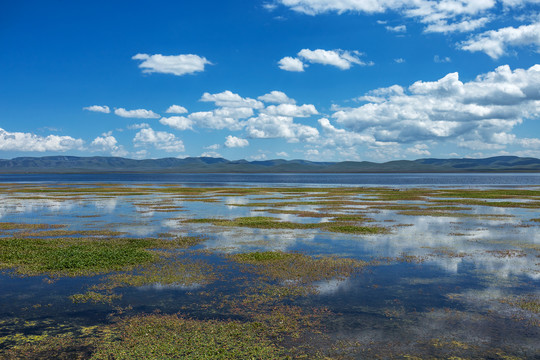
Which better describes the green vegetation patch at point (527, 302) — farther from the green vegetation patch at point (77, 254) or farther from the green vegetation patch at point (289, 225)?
the green vegetation patch at point (77, 254)

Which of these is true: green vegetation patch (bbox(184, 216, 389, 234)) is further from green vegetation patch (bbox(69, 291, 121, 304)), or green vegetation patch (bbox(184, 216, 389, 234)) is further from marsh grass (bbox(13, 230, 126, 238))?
green vegetation patch (bbox(69, 291, 121, 304))

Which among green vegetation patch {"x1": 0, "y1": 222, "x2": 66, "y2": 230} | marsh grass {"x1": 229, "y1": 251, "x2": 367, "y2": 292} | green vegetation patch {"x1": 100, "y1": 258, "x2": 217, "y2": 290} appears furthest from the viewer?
green vegetation patch {"x1": 0, "y1": 222, "x2": 66, "y2": 230}

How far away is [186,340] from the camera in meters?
13.9

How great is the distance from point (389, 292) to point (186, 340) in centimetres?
1012

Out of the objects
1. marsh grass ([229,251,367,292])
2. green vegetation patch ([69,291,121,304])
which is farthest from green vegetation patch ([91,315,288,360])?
marsh grass ([229,251,367,292])

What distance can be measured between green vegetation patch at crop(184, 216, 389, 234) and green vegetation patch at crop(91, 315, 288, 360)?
77.6ft

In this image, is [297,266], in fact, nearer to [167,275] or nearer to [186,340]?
[167,275]

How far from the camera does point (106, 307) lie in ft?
56.4

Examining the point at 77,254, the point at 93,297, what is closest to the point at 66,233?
the point at 77,254

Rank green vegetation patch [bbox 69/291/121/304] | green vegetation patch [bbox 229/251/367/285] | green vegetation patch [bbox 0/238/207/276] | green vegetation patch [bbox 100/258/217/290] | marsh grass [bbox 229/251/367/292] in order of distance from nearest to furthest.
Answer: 1. green vegetation patch [bbox 69/291/121/304]
2. green vegetation patch [bbox 100/258/217/290]
3. marsh grass [bbox 229/251/367/292]
4. green vegetation patch [bbox 229/251/367/285]
5. green vegetation patch [bbox 0/238/207/276]

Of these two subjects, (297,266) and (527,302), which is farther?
(297,266)

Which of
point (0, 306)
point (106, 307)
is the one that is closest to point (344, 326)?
point (106, 307)

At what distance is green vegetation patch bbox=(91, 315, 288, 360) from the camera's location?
42.4 ft

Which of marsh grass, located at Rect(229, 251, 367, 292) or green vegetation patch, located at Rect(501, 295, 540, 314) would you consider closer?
green vegetation patch, located at Rect(501, 295, 540, 314)
